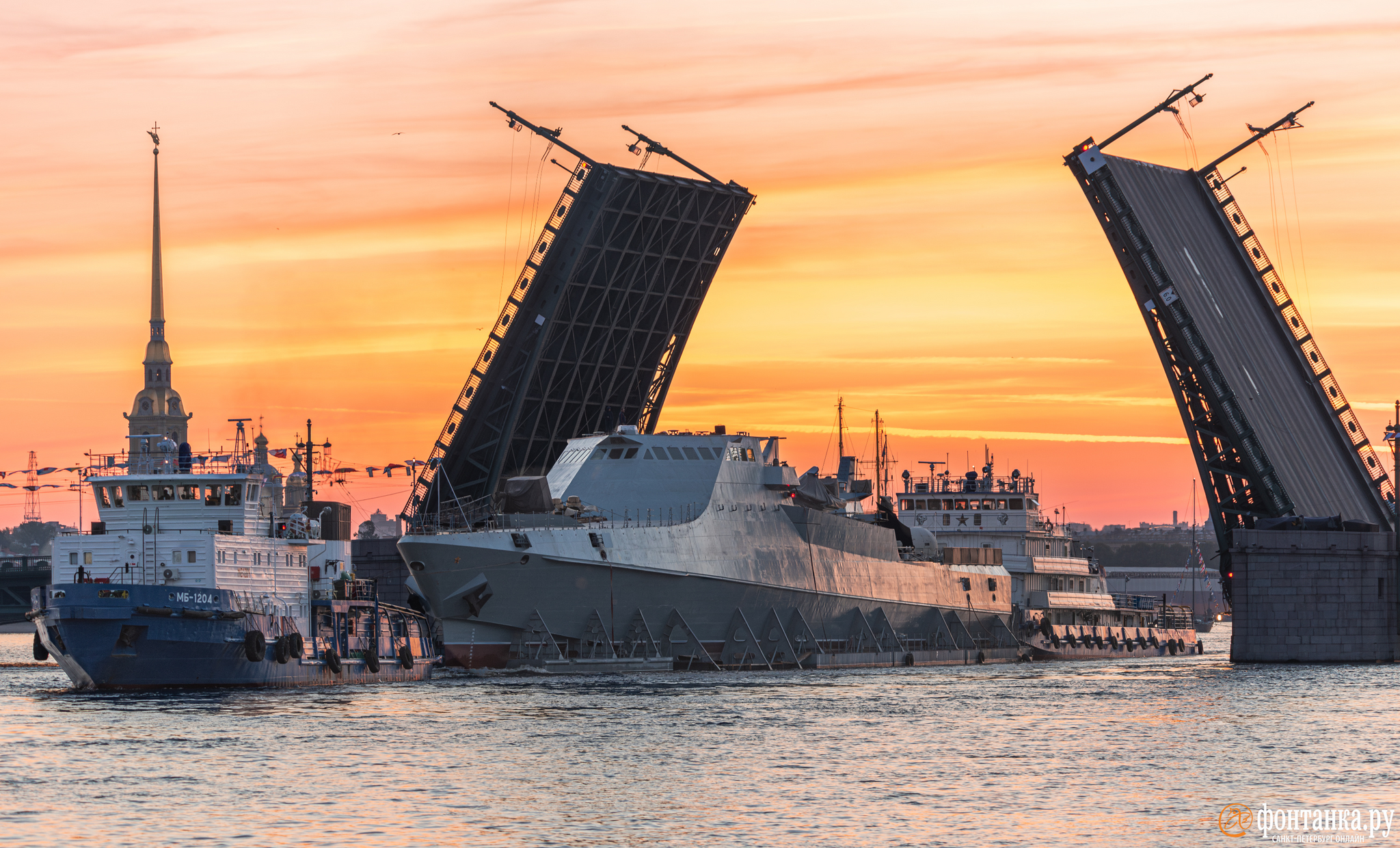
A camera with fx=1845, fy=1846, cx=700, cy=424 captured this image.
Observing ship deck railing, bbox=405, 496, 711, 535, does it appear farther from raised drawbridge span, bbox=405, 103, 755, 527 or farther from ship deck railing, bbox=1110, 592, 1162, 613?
ship deck railing, bbox=1110, 592, 1162, 613

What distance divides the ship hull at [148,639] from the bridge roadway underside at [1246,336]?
2385cm

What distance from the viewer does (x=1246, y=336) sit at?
155ft

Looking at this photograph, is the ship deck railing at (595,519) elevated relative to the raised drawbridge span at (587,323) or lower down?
lower down

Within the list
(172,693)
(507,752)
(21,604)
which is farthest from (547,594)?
(21,604)

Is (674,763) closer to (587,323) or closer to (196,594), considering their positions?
(196,594)

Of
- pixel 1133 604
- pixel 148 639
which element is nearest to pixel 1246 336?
pixel 1133 604

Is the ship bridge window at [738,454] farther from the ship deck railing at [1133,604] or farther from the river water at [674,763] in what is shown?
the ship deck railing at [1133,604]

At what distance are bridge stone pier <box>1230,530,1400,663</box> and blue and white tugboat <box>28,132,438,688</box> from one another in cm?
2060

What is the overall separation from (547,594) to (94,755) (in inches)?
601

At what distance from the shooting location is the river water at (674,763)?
2130cm

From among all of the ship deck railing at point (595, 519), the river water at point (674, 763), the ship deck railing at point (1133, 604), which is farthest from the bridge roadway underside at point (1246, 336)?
the ship deck railing at point (1133, 604)

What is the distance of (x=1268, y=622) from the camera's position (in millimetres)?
45656

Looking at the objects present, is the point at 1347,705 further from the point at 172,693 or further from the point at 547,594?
the point at 172,693

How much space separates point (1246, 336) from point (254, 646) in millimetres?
26126
